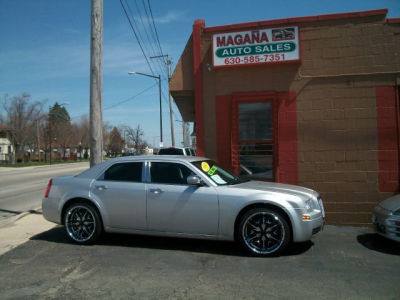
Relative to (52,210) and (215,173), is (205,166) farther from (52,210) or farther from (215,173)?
(52,210)

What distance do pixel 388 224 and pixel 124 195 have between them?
13.4ft

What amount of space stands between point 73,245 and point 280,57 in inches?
221

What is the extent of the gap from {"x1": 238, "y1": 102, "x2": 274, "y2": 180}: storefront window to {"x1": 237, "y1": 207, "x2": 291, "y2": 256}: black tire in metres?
3.02

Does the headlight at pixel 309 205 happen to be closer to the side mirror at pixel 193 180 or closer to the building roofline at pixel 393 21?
the side mirror at pixel 193 180

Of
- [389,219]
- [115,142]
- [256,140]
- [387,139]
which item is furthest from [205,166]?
[115,142]

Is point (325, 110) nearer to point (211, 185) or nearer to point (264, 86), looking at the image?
point (264, 86)

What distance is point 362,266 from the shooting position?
15.9 ft

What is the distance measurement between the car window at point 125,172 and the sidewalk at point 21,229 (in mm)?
1989

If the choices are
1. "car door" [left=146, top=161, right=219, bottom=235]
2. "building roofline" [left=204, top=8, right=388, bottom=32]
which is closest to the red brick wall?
"building roofline" [left=204, top=8, right=388, bottom=32]

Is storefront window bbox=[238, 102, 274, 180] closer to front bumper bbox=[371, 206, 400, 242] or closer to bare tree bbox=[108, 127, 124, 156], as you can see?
front bumper bbox=[371, 206, 400, 242]

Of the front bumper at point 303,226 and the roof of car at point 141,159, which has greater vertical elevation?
the roof of car at point 141,159

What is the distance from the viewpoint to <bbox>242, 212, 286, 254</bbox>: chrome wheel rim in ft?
17.2

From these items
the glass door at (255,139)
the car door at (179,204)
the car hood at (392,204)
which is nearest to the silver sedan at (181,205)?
the car door at (179,204)

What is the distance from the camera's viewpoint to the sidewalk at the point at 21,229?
Result: 6.38 meters
